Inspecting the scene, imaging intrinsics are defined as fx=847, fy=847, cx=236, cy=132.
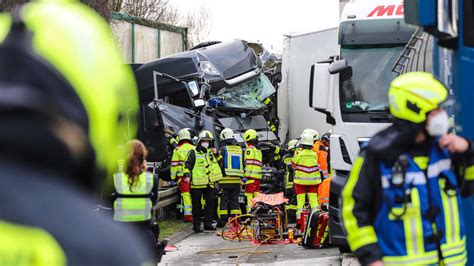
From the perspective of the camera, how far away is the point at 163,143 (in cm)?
1772

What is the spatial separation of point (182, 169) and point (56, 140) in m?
15.1

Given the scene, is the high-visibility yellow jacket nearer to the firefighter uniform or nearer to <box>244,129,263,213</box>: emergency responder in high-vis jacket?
<box>244,129,263,213</box>: emergency responder in high-vis jacket

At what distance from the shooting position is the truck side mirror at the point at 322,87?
10992 millimetres

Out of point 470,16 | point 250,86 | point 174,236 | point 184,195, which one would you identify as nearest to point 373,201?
point 470,16

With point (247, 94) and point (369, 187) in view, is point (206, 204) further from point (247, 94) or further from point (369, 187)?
point (369, 187)

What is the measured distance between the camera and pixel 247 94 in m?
20.2

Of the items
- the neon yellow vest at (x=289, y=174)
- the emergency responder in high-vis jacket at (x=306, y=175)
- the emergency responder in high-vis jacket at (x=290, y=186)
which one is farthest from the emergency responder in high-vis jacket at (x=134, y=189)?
the neon yellow vest at (x=289, y=174)

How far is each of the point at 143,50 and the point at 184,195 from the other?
1249cm

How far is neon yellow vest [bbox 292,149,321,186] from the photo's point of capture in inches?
576

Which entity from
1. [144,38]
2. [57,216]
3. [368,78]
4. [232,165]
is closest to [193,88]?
[232,165]

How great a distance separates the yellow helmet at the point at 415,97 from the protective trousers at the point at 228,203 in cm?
1154

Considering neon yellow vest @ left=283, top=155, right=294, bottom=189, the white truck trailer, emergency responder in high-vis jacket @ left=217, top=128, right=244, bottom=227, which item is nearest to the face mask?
the white truck trailer

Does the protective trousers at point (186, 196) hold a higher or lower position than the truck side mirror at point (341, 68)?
lower

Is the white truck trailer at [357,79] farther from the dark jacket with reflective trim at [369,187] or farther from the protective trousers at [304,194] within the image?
the dark jacket with reflective trim at [369,187]
